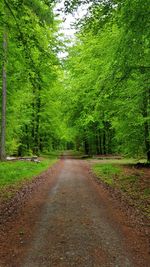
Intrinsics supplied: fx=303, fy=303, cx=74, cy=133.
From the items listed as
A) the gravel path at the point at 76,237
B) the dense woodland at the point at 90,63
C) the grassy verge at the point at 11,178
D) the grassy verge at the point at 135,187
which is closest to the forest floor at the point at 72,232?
the gravel path at the point at 76,237

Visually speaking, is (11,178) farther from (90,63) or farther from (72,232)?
(90,63)

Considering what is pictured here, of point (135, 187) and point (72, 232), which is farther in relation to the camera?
point (135, 187)

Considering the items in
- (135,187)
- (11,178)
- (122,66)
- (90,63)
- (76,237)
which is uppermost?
(90,63)

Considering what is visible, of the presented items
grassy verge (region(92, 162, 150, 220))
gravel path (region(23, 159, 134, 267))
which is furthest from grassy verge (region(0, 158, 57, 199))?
Answer: grassy verge (region(92, 162, 150, 220))

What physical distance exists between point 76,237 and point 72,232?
1.43 feet

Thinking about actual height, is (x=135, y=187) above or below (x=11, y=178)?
below

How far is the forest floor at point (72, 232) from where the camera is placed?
622 cm

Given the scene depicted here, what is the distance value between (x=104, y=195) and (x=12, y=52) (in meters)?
10.5

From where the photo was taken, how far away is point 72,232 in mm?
7930

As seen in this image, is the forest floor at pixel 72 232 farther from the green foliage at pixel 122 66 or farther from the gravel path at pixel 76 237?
the green foliage at pixel 122 66

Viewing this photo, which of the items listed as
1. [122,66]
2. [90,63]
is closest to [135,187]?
[122,66]

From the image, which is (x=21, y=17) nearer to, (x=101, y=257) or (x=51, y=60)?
(x=51, y=60)

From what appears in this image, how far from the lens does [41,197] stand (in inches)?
509

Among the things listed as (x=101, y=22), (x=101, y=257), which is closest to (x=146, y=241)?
(x=101, y=257)
